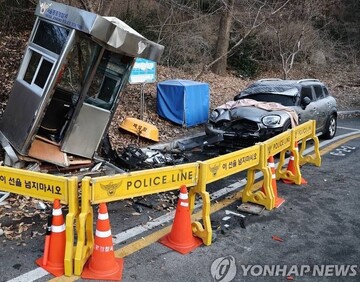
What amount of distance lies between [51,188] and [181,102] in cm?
671

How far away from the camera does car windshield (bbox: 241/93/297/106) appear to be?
30.8 ft

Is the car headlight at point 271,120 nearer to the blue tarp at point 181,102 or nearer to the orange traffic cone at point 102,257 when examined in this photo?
the blue tarp at point 181,102

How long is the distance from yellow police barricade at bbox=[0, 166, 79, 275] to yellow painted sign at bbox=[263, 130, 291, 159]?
9.60ft

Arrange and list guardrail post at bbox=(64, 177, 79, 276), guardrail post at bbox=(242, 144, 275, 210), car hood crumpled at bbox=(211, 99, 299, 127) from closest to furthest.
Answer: guardrail post at bbox=(64, 177, 79, 276) < guardrail post at bbox=(242, 144, 275, 210) < car hood crumpled at bbox=(211, 99, 299, 127)

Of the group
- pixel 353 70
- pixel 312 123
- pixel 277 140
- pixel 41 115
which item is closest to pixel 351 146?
pixel 312 123

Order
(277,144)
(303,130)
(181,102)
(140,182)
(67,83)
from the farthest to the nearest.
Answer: (181,102)
(303,130)
(67,83)
(277,144)
(140,182)

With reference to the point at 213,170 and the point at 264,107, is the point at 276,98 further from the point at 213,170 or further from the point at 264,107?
the point at 213,170

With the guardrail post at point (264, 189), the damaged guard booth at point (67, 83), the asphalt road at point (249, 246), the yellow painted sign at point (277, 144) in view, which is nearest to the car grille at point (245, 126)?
the yellow painted sign at point (277, 144)

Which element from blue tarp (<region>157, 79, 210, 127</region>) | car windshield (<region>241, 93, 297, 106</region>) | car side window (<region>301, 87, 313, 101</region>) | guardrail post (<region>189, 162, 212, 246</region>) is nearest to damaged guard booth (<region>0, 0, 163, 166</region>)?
guardrail post (<region>189, 162, 212, 246</region>)

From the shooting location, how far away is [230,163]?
502 centimetres

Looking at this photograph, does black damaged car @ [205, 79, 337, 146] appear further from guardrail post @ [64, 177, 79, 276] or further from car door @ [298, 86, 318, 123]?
guardrail post @ [64, 177, 79, 276]

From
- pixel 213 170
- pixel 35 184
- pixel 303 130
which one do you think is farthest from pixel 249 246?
pixel 303 130

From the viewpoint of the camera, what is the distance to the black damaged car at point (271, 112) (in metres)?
8.05

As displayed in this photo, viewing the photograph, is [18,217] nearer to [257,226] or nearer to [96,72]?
[96,72]
